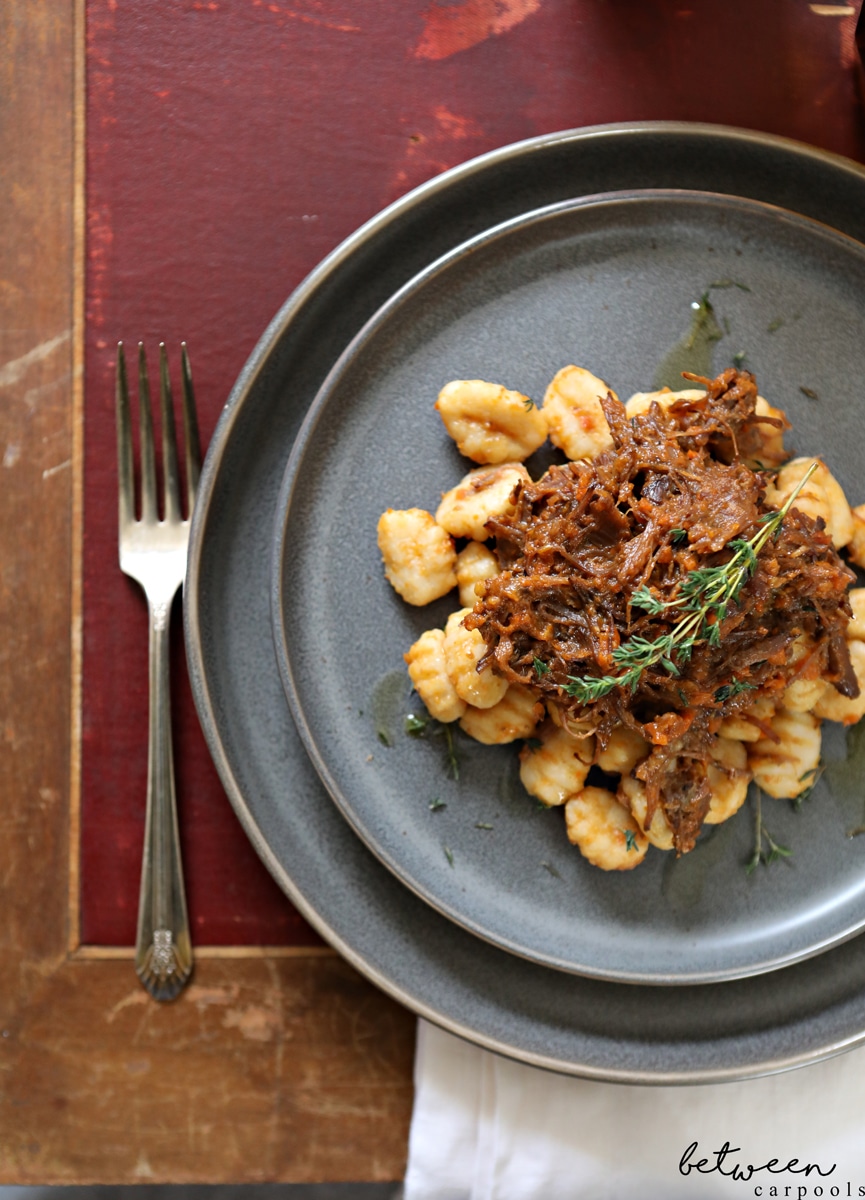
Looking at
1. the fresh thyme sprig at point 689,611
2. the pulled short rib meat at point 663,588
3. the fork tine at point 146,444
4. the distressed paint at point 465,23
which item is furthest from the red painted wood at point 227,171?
the fresh thyme sprig at point 689,611

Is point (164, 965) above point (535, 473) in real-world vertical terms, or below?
below

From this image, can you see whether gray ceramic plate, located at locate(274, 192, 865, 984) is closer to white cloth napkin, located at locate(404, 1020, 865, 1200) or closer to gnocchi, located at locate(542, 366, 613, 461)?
gnocchi, located at locate(542, 366, 613, 461)

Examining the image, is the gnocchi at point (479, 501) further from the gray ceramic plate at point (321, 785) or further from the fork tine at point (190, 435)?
the fork tine at point (190, 435)

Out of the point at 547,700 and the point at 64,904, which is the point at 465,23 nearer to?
the point at 547,700

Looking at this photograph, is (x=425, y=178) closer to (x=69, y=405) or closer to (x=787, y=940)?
(x=69, y=405)

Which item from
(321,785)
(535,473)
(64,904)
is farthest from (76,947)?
(535,473)
